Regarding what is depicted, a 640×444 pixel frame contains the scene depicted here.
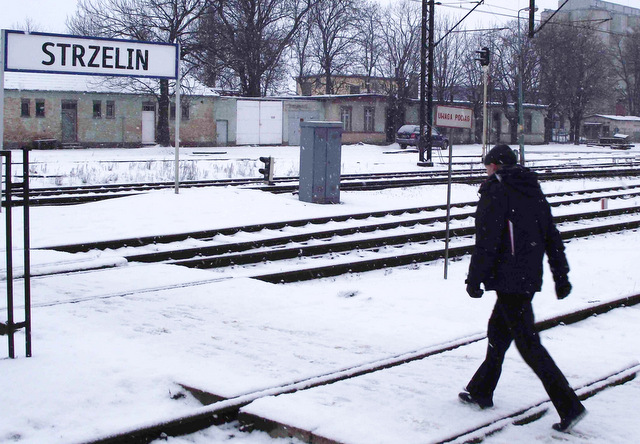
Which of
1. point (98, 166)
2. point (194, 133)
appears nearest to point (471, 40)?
point (194, 133)

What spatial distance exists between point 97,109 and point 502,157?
43620 millimetres

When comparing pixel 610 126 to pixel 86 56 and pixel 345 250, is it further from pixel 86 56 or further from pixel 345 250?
pixel 345 250

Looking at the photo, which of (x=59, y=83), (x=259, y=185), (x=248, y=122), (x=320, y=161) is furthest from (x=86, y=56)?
(x=248, y=122)

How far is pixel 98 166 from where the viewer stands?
2775cm

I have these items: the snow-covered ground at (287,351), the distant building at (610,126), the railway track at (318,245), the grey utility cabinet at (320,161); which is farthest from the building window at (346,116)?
the snow-covered ground at (287,351)

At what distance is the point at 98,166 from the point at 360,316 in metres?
21.9

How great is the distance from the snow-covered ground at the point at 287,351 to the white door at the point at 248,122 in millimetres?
39863

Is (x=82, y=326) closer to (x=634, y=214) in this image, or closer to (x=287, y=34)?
(x=634, y=214)

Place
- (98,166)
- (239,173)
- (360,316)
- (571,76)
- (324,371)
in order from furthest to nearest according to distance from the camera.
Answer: (571,76)
(98,166)
(239,173)
(360,316)
(324,371)

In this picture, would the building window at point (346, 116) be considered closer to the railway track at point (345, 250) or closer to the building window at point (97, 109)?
the building window at point (97, 109)

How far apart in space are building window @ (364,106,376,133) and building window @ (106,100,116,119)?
18109 mm

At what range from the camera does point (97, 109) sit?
45656 millimetres

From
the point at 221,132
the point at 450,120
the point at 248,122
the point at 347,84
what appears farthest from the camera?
the point at 347,84

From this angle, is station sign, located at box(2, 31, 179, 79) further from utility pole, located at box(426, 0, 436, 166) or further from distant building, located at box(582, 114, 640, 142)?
distant building, located at box(582, 114, 640, 142)
